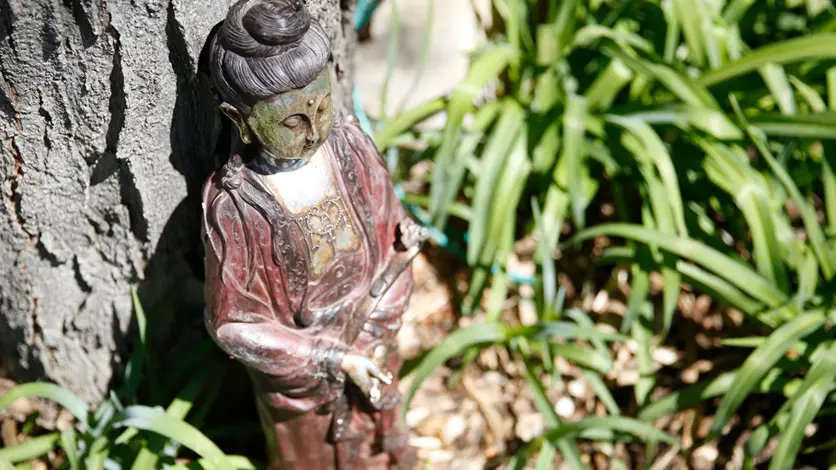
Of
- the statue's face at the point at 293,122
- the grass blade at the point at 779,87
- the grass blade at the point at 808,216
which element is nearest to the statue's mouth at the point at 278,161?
the statue's face at the point at 293,122

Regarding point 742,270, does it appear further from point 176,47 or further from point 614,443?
point 176,47

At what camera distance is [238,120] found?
4.42ft

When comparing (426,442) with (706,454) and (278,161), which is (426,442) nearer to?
(706,454)

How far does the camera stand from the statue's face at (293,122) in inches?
51.8

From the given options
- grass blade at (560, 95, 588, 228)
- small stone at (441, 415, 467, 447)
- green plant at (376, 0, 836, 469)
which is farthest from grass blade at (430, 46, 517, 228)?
small stone at (441, 415, 467, 447)

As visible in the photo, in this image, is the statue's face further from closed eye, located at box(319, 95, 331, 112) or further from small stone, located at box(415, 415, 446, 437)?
small stone, located at box(415, 415, 446, 437)

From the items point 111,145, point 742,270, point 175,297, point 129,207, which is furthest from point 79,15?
point 742,270

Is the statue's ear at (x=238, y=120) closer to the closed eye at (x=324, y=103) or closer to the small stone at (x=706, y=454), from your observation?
the closed eye at (x=324, y=103)

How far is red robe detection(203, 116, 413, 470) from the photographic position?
1428mm

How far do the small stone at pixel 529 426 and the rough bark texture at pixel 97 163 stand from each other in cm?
89

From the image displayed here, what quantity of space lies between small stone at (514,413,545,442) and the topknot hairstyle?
1.22m

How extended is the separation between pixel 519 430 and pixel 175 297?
90 centimetres

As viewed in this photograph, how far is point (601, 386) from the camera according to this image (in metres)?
2.12

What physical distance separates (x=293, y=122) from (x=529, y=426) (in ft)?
3.88
